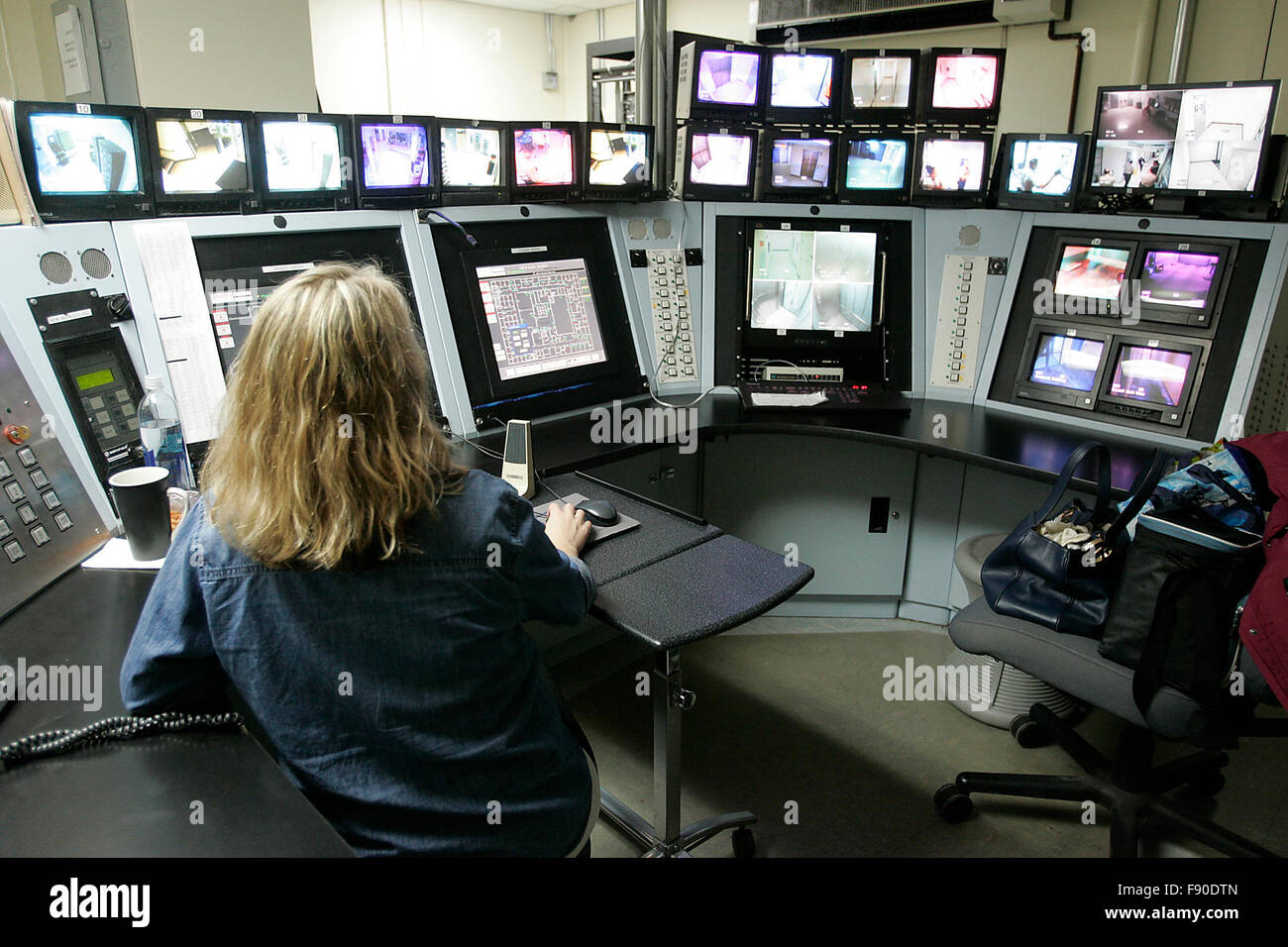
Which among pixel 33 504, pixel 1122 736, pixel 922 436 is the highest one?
pixel 33 504

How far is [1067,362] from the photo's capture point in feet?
8.78

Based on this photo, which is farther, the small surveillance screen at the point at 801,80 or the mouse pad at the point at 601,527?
the small surveillance screen at the point at 801,80

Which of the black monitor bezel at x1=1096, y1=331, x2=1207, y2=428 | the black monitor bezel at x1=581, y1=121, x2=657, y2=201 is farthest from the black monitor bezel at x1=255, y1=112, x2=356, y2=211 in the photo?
the black monitor bezel at x1=1096, y1=331, x2=1207, y2=428

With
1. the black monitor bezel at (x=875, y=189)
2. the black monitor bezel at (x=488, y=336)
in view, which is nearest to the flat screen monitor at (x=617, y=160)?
the black monitor bezel at (x=488, y=336)

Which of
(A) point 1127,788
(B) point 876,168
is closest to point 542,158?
(B) point 876,168

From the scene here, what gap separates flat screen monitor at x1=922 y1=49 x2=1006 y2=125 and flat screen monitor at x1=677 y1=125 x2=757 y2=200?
58cm

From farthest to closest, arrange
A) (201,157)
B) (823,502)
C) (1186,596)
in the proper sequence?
(823,502) → (201,157) → (1186,596)

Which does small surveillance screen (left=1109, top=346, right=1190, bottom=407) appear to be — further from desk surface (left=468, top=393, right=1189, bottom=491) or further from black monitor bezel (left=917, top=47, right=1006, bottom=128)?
black monitor bezel (left=917, top=47, right=1006, bottom=128)

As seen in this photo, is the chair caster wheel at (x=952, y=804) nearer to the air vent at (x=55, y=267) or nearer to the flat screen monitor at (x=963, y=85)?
the flat screen monitor at (x=963, y=85)

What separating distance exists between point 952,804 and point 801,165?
1.97 m

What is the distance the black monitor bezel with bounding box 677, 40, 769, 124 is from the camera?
8.94 ft

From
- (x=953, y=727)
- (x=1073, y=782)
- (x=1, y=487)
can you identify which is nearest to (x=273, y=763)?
(x=1, y=487)

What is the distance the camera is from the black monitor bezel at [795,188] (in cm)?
286

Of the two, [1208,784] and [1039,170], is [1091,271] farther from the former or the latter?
[1208,784]
